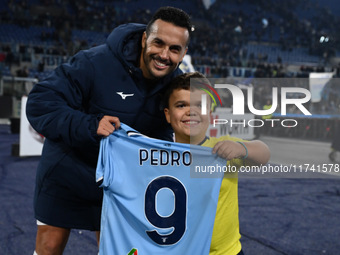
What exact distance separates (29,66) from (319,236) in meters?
15.7

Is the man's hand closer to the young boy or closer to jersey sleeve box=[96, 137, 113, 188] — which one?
jersey sleeve box=[96, 137, 113, 188]

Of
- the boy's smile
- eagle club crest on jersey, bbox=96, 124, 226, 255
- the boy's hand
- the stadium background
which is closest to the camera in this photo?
the boy's hand

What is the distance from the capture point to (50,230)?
6.75 feet

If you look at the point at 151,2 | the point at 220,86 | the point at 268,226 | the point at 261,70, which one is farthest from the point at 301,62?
the point at 220,86

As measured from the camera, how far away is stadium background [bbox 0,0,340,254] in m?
3.77

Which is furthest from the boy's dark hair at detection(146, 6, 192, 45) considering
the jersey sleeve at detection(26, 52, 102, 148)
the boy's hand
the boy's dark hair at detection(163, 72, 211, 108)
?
the boy's hand

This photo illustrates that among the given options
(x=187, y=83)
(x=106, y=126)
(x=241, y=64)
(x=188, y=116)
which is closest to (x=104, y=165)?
(x=106, y=126)

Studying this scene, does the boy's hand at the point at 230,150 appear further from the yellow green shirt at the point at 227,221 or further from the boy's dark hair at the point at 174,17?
the boy's dark hair at the point at 174,17

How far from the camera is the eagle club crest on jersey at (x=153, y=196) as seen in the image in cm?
184

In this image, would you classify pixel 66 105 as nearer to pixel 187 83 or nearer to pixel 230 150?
pixel 187 83

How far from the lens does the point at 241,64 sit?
75.6 ft

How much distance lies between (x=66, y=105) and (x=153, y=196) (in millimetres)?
640

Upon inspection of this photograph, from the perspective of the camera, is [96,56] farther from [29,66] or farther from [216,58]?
[216,58]

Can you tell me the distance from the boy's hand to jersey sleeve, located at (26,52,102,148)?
0.60m
